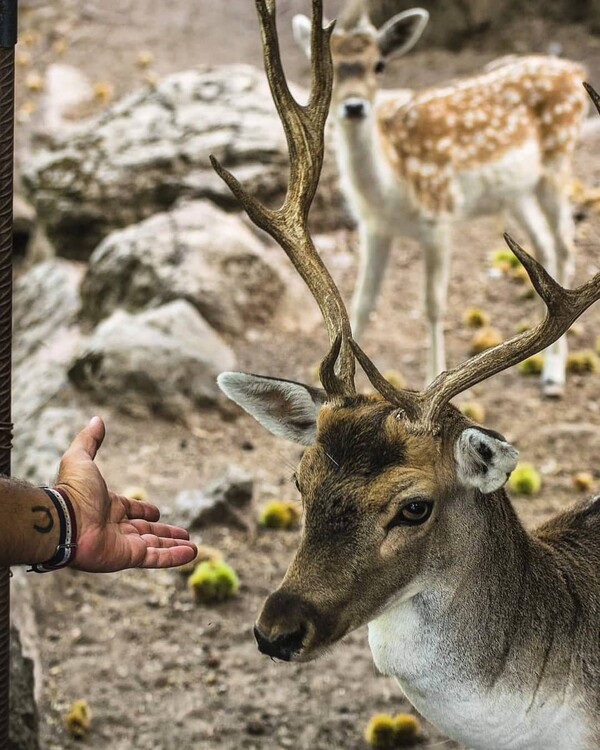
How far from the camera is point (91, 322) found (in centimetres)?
662

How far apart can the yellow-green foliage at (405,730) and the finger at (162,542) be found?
1212 millimetres

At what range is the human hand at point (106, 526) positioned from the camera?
224 centimetres

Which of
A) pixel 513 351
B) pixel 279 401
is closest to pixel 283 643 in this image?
pixel 279 401

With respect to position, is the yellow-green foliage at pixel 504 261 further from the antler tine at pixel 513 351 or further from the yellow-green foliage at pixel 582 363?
the antler tine at pixel 513 351

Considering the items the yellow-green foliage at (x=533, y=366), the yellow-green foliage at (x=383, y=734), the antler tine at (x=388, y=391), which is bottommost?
the yellow-green foliage at (x=533, y=366)

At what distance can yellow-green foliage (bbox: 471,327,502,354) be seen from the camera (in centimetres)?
611

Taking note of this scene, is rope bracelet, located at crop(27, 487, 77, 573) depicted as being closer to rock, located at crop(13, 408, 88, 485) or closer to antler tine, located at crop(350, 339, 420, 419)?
antler tine, located at crop(350, 339, 420, 419)

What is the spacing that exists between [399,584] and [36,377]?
13.0 ft

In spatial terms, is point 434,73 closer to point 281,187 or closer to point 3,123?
point 281,187

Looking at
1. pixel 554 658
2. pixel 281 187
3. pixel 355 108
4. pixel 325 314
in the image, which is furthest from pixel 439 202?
pixel 554 658

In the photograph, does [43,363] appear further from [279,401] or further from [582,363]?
[279,401]

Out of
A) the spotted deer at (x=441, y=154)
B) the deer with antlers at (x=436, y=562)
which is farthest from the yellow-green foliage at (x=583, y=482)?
the deer with antlers at (x=436, y=562)

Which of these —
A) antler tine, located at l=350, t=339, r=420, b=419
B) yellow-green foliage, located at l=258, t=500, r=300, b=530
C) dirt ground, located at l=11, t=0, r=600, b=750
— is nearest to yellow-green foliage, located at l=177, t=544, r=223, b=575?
dirt ground, located at l=11, t=0, r=600, b=750

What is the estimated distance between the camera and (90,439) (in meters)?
2.47
